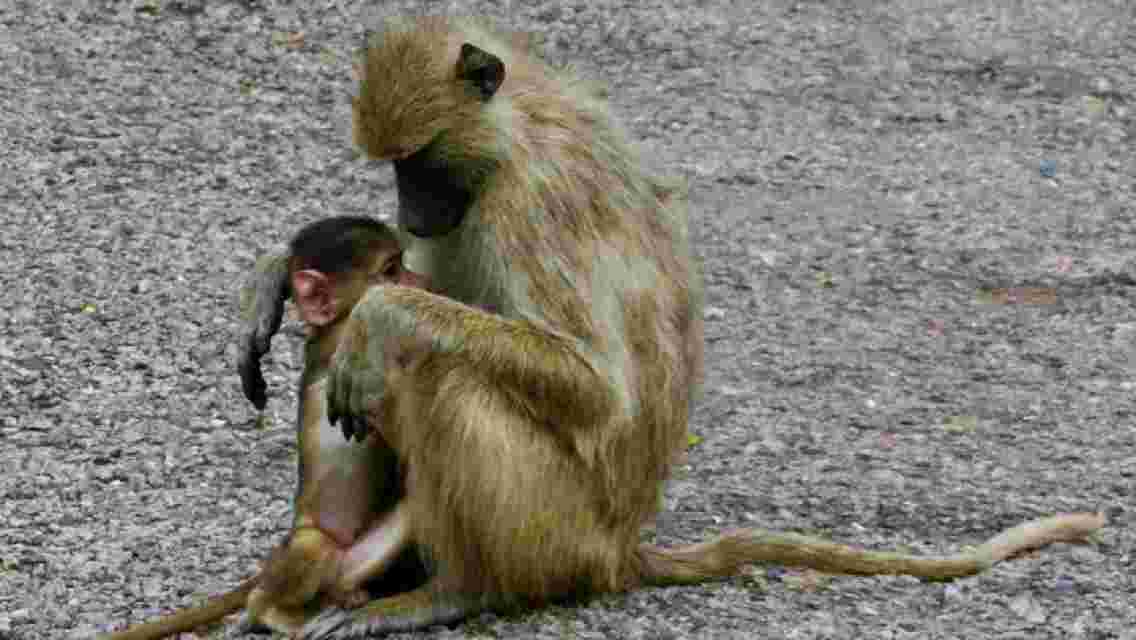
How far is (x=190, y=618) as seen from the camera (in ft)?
15.0

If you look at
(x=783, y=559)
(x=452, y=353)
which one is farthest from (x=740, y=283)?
(x=452, y=353)

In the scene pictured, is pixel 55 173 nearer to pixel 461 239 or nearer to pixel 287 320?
pixel 287 320

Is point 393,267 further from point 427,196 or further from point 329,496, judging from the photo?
point 329,496

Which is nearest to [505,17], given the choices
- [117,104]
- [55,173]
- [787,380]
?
[117,104]

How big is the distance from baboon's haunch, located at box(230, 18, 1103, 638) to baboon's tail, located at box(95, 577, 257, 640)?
22cm

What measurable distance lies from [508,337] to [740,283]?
3.39 metres

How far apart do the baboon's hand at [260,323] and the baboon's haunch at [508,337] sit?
1 cm

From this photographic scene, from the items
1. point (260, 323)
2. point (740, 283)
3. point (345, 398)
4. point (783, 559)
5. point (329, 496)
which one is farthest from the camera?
point (740, 283)

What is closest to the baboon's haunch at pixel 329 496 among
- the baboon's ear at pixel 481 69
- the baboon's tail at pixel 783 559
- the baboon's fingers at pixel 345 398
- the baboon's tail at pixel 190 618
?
the baboon's tail at pixel 190 618

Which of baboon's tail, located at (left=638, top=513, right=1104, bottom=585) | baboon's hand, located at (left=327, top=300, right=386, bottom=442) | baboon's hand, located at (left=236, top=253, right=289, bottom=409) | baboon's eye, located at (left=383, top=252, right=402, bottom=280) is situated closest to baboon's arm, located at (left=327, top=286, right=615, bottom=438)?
baboon's hand, located at (left=327, top=300, right=386, bottom=442)

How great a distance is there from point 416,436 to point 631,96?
208 inches

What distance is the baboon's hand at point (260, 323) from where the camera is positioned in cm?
482

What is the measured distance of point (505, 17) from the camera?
394 inches

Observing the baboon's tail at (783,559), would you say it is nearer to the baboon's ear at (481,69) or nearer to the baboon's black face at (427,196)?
the baboon's black face at (427,196)
